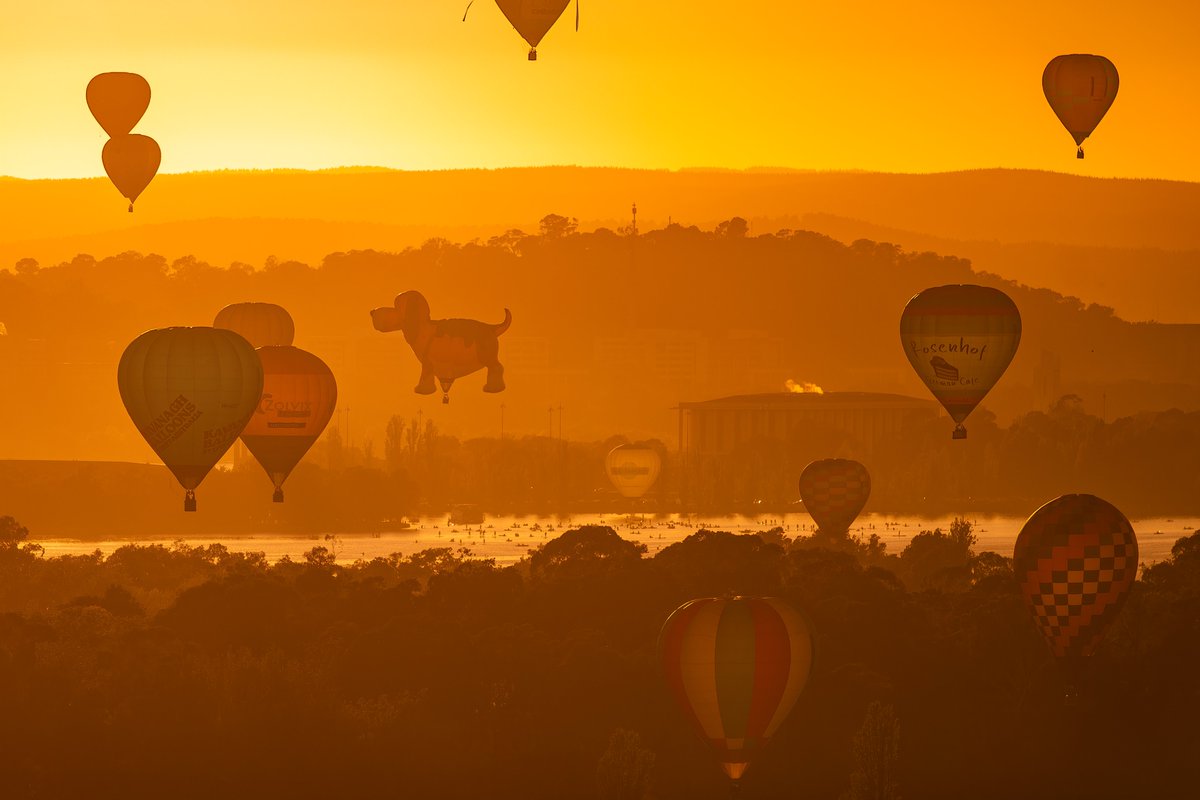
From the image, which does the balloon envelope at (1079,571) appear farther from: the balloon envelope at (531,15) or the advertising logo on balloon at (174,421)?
the advertising logo on balloon at (174,421)

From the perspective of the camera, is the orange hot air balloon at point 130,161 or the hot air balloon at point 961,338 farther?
the orange hot air balloon at point 130,161

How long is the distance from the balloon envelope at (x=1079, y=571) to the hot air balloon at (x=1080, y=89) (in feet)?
50.5

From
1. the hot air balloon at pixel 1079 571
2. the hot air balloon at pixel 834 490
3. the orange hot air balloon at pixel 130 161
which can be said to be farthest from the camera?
the hot air balloon at pixel 834 490

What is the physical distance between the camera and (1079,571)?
2461 inches

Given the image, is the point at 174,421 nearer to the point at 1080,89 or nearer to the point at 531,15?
the point at 531,15

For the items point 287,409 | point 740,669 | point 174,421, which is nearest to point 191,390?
point 174,421

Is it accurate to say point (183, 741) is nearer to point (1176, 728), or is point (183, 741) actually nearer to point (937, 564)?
point (1176, 728)

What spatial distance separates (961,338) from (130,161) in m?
27.2

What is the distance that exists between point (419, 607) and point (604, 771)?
20.8 meters

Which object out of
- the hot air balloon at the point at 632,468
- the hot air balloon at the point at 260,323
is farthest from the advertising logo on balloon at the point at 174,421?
the hot air balloon at the point at 632,468

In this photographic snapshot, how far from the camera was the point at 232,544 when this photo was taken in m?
184

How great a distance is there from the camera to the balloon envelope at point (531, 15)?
58.0m

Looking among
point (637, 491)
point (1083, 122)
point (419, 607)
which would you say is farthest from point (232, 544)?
point (1083, 122)

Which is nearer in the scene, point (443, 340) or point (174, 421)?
point (174, 421)
